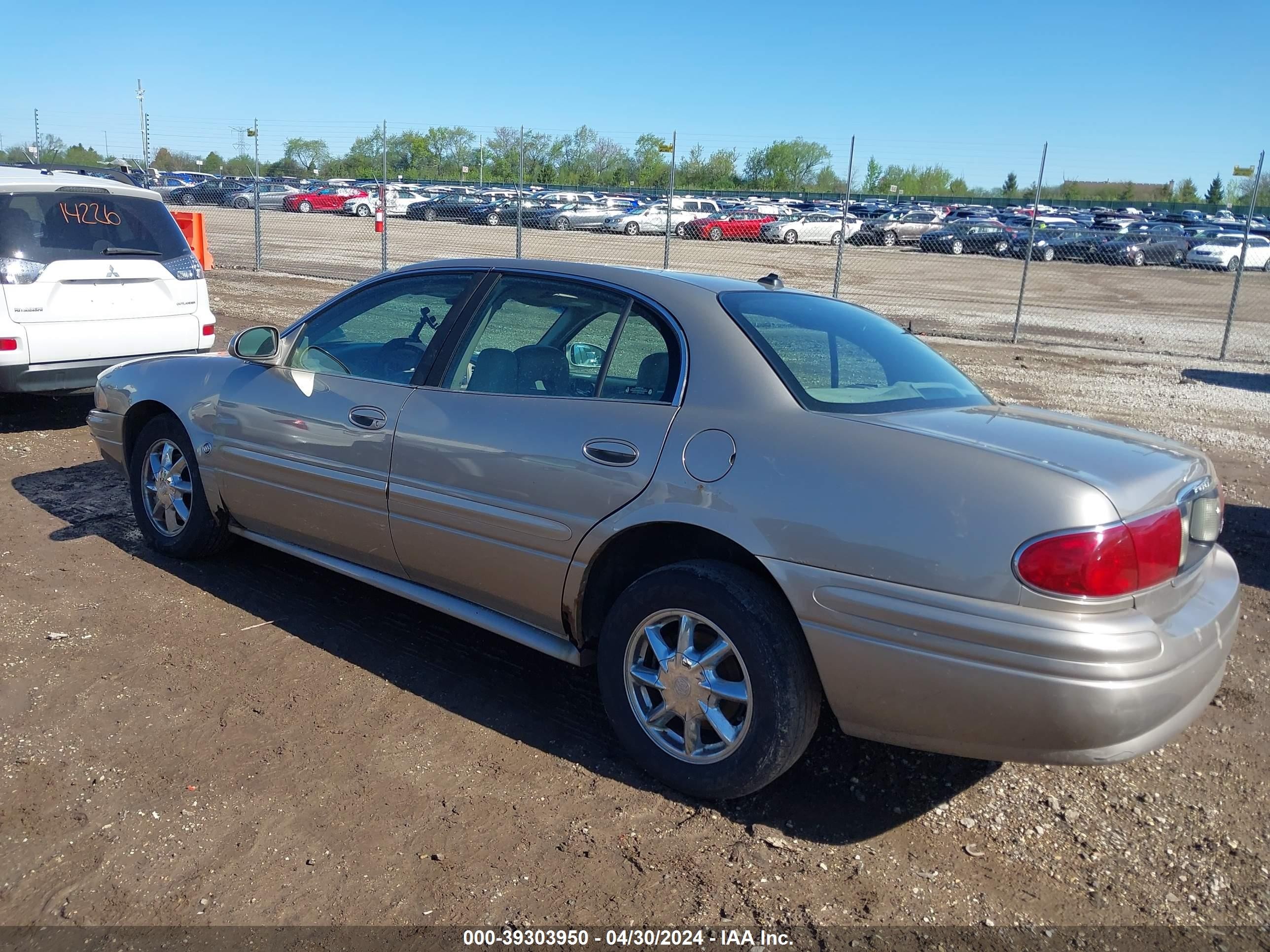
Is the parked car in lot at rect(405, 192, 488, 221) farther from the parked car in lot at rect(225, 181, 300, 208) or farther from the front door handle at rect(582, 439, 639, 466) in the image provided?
the front door handle at rect(582, 439, 639, 466)

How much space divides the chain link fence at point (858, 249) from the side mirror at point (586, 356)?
9324mm

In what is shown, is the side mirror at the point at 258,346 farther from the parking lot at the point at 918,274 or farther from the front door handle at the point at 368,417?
the parking lot at the point at 918,274

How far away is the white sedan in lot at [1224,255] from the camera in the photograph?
3528 centimetres

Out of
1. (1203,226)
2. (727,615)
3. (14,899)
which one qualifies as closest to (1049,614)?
(727,615)

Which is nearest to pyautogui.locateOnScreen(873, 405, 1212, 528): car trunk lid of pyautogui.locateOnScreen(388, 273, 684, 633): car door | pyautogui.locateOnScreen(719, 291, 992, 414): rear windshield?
pyautogui.locateOnScreen(719, 291, 992, 414): rear windshield

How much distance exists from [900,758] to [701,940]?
121 centimetres

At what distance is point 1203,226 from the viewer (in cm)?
5075

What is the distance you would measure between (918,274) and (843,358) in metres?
25.6

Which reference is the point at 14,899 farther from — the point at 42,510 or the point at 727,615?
the point at 42,510

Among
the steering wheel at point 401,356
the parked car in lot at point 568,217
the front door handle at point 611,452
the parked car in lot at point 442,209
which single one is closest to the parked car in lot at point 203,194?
the parked car in lot at point 442,209

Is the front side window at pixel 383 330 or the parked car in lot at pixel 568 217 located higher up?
the front side window at pixel 383 330

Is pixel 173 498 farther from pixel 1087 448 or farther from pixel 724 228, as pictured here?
pixel 724 228

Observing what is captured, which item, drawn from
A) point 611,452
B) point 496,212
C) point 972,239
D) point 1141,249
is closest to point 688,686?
point 611,452

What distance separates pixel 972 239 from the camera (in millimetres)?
37625
